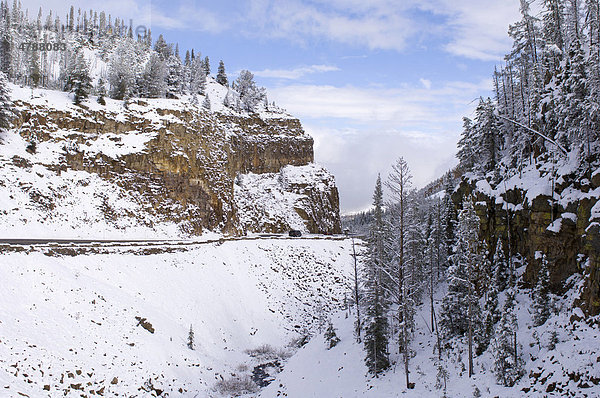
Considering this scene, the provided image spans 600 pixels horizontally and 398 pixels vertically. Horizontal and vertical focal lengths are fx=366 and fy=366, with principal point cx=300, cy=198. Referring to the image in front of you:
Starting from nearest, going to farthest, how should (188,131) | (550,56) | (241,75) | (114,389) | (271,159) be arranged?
1. (114,389)
2. (550,56)
3. (188,131)
4. (271,159)
5. (241,75)

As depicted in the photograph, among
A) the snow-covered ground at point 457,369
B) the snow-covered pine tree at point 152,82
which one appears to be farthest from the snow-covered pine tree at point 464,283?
the snow-covered pine tree at point 152,82

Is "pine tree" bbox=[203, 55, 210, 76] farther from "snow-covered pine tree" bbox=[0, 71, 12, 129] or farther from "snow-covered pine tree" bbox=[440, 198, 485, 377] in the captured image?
"snow-covered pine tree" bbox=[440, 198, 485, 377]

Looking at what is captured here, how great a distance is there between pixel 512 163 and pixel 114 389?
3486 centimetres

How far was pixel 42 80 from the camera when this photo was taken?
8931 centimetres

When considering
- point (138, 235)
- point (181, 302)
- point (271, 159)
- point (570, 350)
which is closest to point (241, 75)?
point (271, 159)

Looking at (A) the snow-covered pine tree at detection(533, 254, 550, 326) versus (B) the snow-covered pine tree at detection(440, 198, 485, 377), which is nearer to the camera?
(A) the snow-covered pine tree at detection(533, 254, 550, 326)

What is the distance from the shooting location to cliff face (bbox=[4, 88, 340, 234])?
46.3m

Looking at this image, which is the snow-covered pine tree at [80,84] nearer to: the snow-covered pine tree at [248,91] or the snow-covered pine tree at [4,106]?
the snow-covered pine tree at [4,106]

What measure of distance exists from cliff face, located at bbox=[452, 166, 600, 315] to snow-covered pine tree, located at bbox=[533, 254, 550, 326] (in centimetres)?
34

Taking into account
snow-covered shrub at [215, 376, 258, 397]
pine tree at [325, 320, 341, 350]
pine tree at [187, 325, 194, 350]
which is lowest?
snow-covered shrub at [215, 376, 258, 397]

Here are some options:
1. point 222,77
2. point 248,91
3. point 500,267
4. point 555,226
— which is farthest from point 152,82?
point 555,226

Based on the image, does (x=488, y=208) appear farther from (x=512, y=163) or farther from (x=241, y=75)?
(x=241, y=75)

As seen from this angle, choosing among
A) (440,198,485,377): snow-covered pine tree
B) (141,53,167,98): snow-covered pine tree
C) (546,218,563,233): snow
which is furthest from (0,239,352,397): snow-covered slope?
(141,53,167,98): snow-covered pine tree

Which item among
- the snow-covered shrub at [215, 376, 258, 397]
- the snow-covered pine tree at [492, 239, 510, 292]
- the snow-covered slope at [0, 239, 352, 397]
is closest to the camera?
the snow-covered slope at [0, 239, 352, 397]
